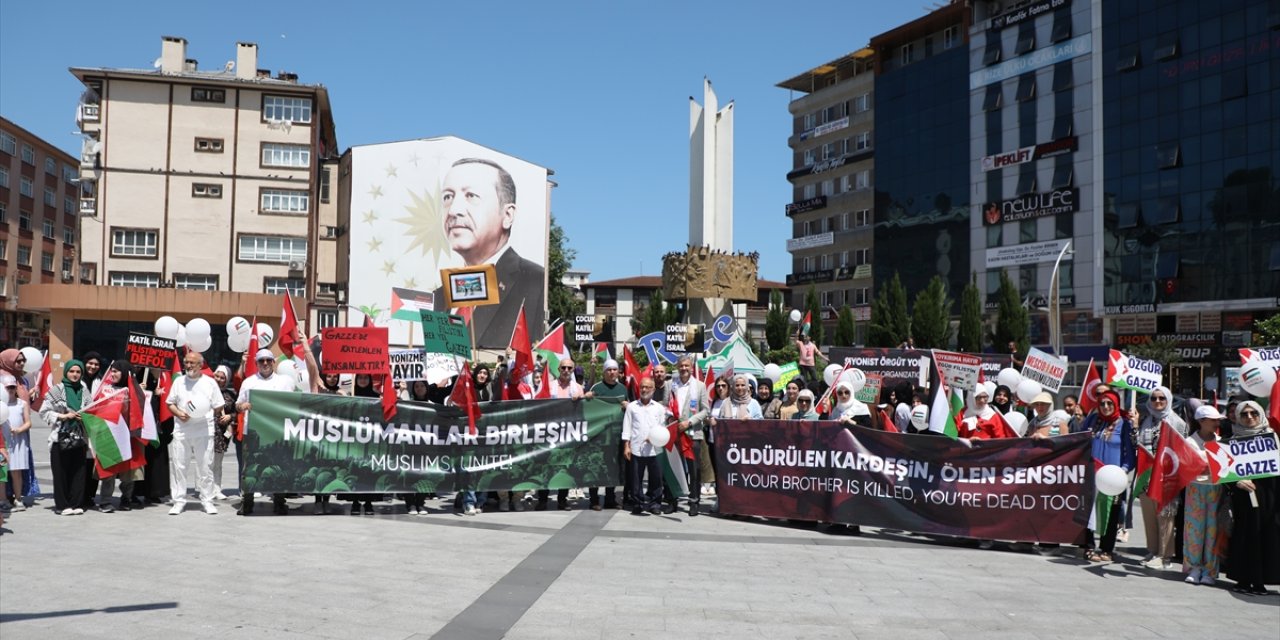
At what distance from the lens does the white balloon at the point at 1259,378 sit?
9.64 metres

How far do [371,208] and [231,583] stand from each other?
53322 mm

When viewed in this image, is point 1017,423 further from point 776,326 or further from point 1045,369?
point 776,326

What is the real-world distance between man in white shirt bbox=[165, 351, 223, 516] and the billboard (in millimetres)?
44583

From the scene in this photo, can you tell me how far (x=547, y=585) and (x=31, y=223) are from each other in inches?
3112

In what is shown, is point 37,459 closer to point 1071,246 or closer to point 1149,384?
point 1149,384

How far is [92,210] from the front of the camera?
182ft

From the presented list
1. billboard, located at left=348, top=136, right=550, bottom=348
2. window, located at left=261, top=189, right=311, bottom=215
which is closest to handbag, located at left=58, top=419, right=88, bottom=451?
billboard, located at left=348, top=136, right=550, bottom=348

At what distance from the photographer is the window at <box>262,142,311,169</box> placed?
5728 cm

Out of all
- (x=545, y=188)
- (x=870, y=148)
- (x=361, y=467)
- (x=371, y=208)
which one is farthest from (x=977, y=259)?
(x=361, y=467)

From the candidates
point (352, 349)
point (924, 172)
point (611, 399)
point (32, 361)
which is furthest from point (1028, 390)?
point (924, 172)

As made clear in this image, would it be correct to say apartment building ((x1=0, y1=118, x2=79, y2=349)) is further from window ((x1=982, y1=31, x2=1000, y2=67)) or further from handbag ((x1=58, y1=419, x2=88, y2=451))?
handbag ((x1=58, y1=419, x2=88, y2=451))

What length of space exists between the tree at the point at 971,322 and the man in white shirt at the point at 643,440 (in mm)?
46225

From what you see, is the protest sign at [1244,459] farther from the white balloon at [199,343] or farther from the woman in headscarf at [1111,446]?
the white balloon at [199,343]

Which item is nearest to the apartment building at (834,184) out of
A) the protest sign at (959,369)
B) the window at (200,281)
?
the window at (200,281)
